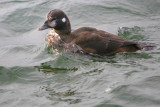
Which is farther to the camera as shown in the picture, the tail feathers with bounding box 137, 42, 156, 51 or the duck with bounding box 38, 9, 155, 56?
the tail feathers with bounding box 137, 42, 156, 51

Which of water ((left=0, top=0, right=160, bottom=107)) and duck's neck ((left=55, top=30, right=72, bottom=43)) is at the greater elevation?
duck's neck ((left=55, top=30, right=72, bottom=43))

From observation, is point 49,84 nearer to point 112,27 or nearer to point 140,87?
point 140,87

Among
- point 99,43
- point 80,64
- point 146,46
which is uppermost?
point 99,43

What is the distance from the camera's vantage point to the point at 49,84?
6.19 m

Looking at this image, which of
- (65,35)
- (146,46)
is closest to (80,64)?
(65,35)

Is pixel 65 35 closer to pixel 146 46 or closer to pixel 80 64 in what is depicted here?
pixel 80 64

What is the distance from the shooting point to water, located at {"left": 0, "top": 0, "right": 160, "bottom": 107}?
18.2 feet

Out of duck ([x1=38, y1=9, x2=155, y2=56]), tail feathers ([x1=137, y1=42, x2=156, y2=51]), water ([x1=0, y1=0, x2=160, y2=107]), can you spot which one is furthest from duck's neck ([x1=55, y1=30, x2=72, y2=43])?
tail feathers ([x1=137, y1=42, x2=156, y2=51])

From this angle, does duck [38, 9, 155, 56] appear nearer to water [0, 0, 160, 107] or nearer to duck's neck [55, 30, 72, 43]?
duck's neck [55, 30, 72, 43]

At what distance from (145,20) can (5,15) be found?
4.17 meters

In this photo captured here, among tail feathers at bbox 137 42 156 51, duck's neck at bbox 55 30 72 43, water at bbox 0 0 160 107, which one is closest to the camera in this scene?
water at bbox 0 0 160 107

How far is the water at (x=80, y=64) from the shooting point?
18.2 feet

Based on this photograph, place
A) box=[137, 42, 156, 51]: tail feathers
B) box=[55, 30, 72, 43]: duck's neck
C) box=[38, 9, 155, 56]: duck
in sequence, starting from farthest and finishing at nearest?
box=[55, 30, 72, 43]: duck's neck
box=[137, 42, 156, 51]: tail feathers
box=[38, 9, 155, 56]: duck

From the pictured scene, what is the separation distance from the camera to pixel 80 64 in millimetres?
6961
